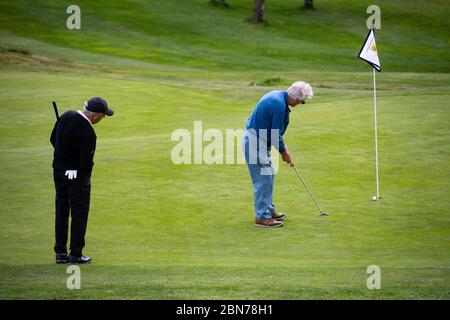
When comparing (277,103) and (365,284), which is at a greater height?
(277,103)

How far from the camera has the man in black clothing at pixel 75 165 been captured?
9898 millimetres

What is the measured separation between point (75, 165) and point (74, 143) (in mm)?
Result: 277

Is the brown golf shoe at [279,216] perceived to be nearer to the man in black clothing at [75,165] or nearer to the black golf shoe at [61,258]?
the man in black clothing at [75,165]

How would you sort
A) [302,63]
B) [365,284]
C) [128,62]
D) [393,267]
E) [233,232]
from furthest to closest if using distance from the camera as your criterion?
[302,63], [128,62], [233,232], [393,267], [365,284]

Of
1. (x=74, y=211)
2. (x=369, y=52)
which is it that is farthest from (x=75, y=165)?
(x=369, y=52)

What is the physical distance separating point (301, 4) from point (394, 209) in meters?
60.9

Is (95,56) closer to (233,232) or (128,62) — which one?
(128,62)

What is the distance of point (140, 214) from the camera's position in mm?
12453

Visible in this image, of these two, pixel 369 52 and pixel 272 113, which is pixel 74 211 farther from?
pixel 369 52

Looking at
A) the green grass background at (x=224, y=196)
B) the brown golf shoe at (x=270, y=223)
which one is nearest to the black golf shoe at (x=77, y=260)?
the green grass background at (x=224, y=196)

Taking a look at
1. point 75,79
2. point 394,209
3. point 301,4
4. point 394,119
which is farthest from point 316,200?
point 301,4

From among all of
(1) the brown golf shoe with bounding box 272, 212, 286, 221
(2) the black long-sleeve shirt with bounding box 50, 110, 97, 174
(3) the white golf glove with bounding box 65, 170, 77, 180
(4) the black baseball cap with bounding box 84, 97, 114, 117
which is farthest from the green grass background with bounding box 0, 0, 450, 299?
(4) the black baseball cap with bounding box 84, 97, 114, 117

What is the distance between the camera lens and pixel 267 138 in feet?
39.7

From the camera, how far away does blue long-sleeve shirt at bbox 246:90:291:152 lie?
470 inches
